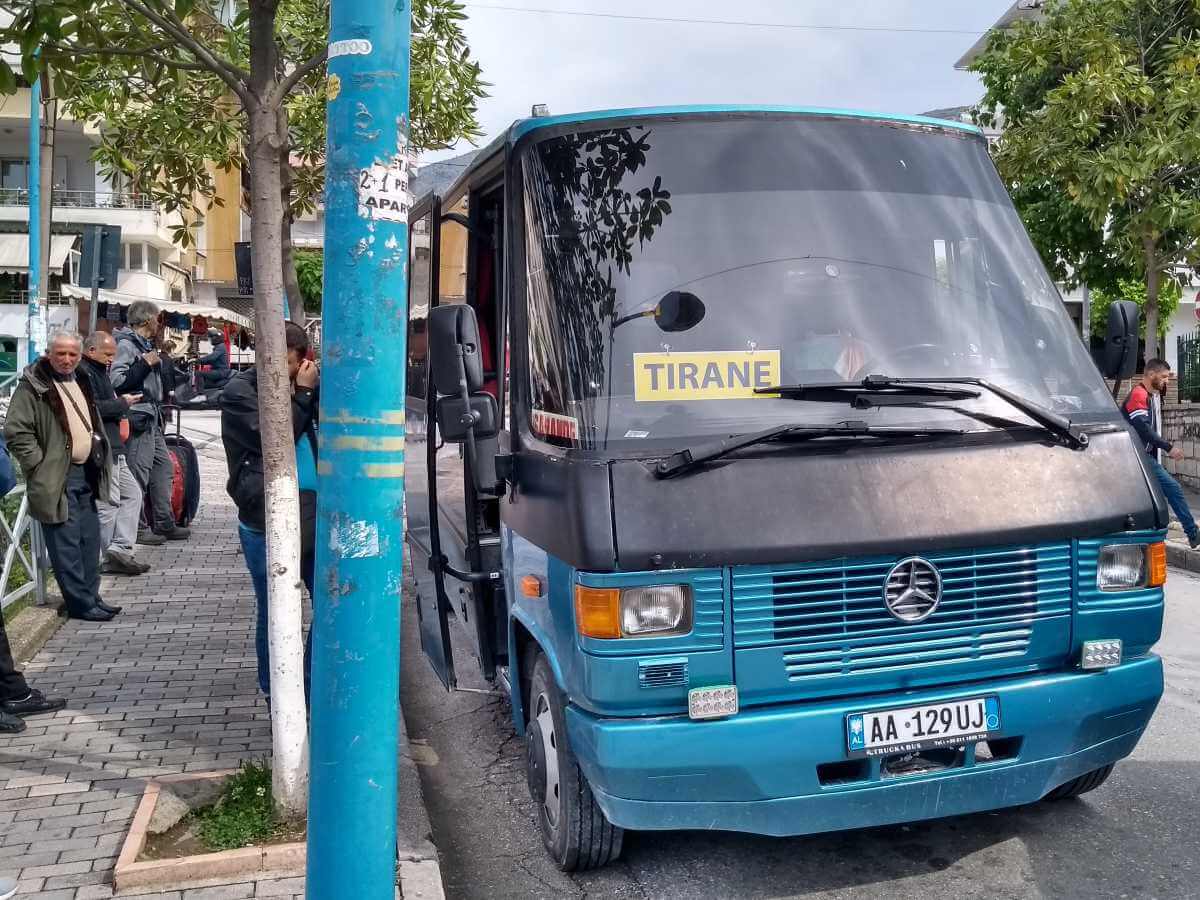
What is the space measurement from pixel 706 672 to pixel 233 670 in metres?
4.01

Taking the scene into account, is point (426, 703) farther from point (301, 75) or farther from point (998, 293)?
point (998, 293)

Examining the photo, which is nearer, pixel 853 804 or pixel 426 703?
pixel 853 804

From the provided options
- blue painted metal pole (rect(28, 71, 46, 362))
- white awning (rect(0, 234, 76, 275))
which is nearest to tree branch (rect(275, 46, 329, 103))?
blue painted metal pole (rect(28, 71, 46, 362))

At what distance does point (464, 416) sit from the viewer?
418 centimetres

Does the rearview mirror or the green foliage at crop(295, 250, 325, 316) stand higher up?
the green foliage at crop(295, 250, 325, 316)

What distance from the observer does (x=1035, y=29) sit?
15.9 m

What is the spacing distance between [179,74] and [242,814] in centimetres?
300

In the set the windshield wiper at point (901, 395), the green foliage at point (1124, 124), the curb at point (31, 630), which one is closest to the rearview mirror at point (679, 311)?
the windshield wiper at point (901, 395)

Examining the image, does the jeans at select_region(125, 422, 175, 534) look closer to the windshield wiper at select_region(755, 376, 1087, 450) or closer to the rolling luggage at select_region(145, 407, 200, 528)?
the rolling luggage at select_region(145, 407, 200, 528)

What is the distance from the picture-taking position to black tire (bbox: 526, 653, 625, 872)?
4055mm

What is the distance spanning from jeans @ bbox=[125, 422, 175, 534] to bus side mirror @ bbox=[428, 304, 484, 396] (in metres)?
6.53

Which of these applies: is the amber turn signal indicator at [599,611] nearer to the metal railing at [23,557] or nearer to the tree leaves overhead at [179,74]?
the tree leaves overhead at [179,74]

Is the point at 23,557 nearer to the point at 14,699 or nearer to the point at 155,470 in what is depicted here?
the point at 14,699

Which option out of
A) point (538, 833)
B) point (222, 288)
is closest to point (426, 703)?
point (538, 833)
